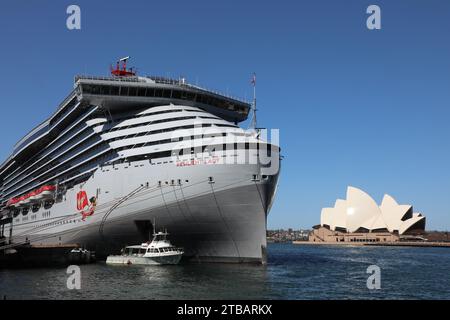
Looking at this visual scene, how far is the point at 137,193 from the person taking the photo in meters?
39.7

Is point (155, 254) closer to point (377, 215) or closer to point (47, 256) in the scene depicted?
point (47, 256)

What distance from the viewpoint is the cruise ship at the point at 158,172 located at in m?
37.2

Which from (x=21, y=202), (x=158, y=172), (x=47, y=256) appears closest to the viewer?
(x=158, y=172)

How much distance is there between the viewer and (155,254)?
41.2 meters

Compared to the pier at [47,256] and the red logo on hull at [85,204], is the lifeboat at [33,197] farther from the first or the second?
the red logo on hull at [85,204]

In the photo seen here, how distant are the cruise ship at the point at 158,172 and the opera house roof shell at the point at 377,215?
104256mm

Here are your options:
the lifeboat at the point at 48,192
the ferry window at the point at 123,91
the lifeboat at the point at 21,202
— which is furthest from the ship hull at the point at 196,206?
the lifeboat at the point at 21,202

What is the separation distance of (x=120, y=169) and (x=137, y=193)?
3493 millimetres

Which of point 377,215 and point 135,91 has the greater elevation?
point 135,91

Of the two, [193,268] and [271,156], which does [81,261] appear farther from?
[271,156]

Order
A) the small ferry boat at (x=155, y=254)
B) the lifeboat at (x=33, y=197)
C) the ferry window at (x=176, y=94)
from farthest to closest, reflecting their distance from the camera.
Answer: the lifeboat at (x=33, y=197)
the ferry window at (x=176, y=94)
the small ferry boat at (x=155, y=254)

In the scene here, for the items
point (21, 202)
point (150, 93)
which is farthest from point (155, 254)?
point (21, 202)

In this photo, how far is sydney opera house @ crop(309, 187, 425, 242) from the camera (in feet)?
485

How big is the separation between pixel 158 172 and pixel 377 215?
418 ft
